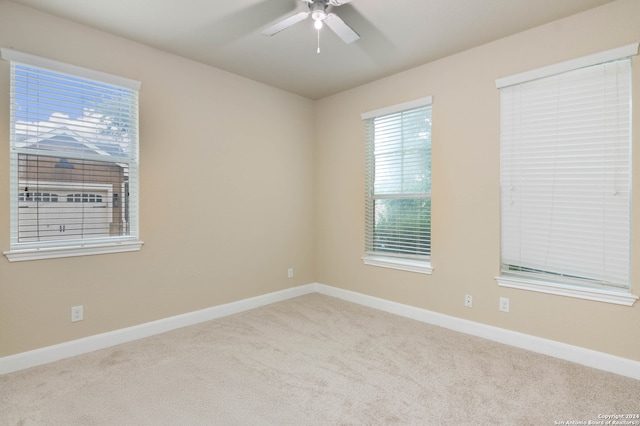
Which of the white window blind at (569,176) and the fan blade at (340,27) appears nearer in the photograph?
the fan blade at (340,27)

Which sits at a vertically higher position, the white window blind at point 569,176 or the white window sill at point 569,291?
the white window blind at point 569,176

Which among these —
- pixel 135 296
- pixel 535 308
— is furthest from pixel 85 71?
pixel 535 308

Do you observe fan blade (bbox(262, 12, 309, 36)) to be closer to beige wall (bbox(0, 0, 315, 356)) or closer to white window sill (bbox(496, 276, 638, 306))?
beige wall (bbox(0, 0, 315, 356))

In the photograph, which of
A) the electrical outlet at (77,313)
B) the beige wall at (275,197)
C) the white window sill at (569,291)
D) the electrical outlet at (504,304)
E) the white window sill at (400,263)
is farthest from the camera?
the white window sill at (400,263)

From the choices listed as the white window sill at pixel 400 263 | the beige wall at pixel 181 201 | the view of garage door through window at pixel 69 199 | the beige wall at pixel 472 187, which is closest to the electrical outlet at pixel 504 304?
the beige wall at pixel 472 187

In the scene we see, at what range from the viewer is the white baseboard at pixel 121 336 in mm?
→ 2439

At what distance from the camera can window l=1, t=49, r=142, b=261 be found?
245 cm

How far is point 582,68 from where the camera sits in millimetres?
2535

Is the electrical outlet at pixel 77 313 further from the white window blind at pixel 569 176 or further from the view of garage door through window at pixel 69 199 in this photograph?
the white window blind at pixel 569 176

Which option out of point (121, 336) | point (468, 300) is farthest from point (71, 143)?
point (468, 300)

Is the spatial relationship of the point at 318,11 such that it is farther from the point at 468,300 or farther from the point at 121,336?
the point at 121,336

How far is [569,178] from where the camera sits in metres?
2.61

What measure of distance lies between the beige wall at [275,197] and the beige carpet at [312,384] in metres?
0.36

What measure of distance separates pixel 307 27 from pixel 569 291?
2.98 metres
